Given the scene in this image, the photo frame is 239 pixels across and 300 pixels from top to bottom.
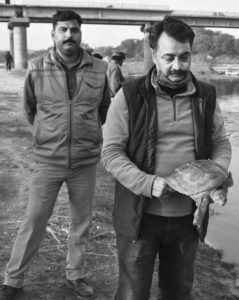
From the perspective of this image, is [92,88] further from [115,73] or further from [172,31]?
[115,73]

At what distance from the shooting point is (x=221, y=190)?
2654 millimetres

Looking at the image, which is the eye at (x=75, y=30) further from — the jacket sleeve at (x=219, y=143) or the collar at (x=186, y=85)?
the jacket sleeve at (x=219, y=143)

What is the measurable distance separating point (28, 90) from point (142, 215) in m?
1.74

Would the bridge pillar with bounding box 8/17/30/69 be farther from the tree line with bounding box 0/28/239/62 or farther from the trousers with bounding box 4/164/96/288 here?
the tree line with bounding box 0/28/239/62

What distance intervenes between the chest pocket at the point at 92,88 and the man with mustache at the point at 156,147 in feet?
3.42

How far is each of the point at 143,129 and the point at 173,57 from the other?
18.4 inches

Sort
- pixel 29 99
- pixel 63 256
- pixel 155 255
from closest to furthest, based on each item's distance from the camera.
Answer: pixel 155 255
pixel 29 99
pixel 63 256

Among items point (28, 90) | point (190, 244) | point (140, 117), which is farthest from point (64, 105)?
point (190, 244)

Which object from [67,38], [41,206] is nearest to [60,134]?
[41,206]

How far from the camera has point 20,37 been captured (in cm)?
5003

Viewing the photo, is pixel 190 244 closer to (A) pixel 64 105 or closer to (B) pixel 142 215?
(B) pixel 142 215

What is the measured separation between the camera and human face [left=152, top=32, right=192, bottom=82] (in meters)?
2.57

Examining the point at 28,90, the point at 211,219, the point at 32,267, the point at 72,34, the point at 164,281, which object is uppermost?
the point at 72,34

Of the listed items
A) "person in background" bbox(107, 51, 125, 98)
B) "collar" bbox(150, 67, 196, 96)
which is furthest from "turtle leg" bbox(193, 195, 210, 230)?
"person in background" bbox(107, 51, 125, 98)
